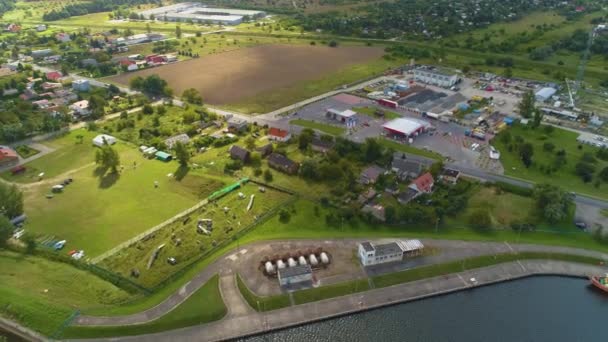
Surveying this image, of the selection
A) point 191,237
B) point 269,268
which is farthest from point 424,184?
point 191,237

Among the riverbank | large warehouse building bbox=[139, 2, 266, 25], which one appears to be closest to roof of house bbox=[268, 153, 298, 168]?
the riverbank

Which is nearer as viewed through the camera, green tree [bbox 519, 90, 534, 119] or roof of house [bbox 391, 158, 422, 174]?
roof of house [bbox 391, 158, 422, 174]

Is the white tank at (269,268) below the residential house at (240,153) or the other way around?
below

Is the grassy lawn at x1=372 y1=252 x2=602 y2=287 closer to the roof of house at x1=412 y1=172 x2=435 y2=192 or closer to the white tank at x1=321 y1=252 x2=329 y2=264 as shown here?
the white tank at x1=321 y1=252 x2=329 y2=264

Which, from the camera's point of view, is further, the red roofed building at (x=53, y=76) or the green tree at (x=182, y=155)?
the red roofed building at (x=53, y=76)

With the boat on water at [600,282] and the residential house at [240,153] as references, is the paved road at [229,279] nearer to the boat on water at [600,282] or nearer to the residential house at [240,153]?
the boat on water at [600,282]

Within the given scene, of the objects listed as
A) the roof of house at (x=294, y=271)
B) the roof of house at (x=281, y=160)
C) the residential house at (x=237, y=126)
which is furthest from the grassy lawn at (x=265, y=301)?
the residential house at (x=237, y=126)

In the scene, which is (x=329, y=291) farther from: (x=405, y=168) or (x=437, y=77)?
(x=437, y=77)

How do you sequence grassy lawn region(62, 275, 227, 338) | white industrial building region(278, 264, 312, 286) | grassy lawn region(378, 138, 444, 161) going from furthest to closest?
1. grassy lawn region(378, 138, 444, 161)
2. white industrial building region(278, 264, 312, 286)
3. grassy lawn region(62, 275, 227, 338)
